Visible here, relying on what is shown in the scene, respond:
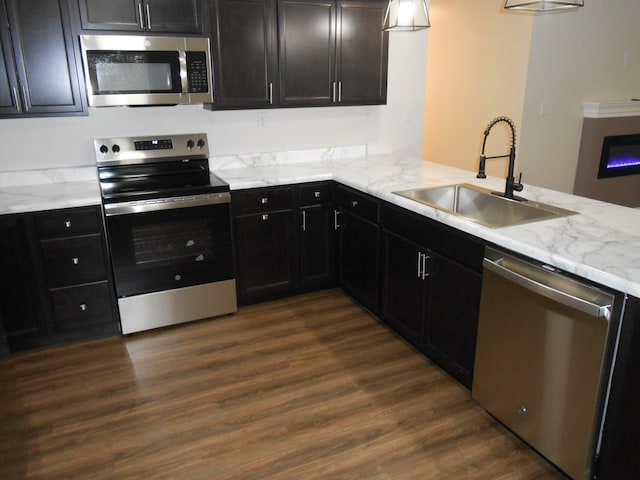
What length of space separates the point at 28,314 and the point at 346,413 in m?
1.92

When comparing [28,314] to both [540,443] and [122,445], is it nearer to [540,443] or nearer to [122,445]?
[122,445]

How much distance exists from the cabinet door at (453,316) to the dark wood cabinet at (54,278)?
76.0 inches

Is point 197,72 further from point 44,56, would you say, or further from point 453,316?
point 453,316

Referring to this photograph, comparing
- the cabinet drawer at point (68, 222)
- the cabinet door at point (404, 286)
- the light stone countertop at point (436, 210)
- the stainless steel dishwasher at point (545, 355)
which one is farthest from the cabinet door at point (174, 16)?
the stainless steel dishwasher at point (545, 355)

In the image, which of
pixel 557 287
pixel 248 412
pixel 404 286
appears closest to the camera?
pixel 557 287

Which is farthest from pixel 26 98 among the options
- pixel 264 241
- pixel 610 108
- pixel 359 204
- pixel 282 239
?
pixel 610 108

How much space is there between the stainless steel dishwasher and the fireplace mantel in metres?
4.03

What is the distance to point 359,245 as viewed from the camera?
3.24 m

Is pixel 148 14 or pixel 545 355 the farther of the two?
pixel 148 14

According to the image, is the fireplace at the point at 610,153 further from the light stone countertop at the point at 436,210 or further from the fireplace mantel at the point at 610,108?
the light stone countertop at the point at 436,210

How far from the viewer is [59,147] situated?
3.16 m

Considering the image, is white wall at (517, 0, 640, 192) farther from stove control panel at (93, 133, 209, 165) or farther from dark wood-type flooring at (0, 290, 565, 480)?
stove control panel at (93, 133, 209, 165)

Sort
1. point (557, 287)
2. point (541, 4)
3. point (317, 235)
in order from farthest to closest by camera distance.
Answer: point (317, 235), point (541, 4), point (557, 287)

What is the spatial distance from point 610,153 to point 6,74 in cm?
576
